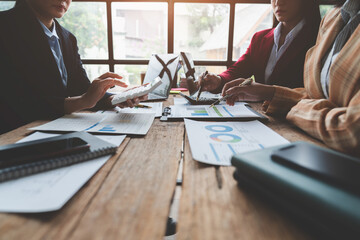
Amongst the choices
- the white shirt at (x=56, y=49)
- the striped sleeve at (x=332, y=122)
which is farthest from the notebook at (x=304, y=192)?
the white shirt at (x=56, y=49)

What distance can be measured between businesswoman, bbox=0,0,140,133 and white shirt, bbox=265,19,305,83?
0.87 metres

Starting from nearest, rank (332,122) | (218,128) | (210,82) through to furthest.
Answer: (332,122) → (218,128) → (210,82)

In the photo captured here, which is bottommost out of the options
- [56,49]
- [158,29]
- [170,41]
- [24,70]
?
[24,70]

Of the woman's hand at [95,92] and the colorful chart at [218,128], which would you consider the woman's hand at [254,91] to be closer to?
the colorful chart at [218,128]

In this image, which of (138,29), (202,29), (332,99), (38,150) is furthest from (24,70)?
(202,29)

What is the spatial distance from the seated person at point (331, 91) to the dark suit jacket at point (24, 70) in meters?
0.90

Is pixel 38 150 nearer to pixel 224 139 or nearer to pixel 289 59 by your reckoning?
pixel 224 139

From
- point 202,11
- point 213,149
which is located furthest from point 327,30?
point 202,11

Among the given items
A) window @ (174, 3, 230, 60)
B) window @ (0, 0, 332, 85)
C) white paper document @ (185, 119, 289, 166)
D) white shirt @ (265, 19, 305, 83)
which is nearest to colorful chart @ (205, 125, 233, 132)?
white paper document @ (185, 119, 289, 166)

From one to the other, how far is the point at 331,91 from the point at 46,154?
2.75ft

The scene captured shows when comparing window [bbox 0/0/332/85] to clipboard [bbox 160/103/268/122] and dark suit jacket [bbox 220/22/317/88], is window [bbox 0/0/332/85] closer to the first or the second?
dark suit jacket [bbox 220/22/317/88]

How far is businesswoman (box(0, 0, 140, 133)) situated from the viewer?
976mm

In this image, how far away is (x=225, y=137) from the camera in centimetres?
65

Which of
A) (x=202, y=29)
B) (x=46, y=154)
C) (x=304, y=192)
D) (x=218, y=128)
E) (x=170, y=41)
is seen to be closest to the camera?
(x=304, y=192)
